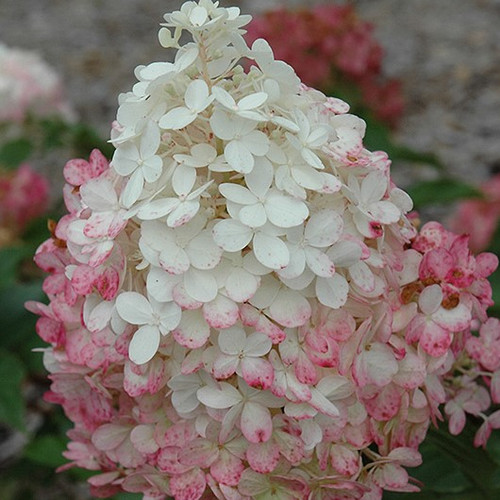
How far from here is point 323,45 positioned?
2.25 metres

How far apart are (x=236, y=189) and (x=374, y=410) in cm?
21

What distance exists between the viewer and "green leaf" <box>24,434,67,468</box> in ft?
4.57

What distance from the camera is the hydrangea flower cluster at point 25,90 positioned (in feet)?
7.36

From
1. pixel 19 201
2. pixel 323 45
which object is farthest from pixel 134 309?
pixel 323 45

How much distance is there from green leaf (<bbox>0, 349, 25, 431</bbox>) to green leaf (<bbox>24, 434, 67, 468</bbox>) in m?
0.08

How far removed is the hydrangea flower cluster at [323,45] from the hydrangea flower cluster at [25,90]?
0.56 meters

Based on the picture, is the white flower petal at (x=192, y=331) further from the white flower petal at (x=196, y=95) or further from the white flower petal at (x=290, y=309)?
the white flower petal at (x=196, y=95)

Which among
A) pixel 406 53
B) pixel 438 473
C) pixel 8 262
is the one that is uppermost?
pixel 438 473

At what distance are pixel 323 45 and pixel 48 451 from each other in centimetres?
130

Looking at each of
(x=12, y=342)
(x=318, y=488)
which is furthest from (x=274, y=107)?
(x=12, y=342)

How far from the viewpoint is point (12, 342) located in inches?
63.1

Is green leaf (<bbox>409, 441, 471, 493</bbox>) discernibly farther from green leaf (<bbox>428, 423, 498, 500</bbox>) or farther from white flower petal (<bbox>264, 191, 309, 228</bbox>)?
white flower petal (<bbox>264, 191, 309, 228</bbox>)

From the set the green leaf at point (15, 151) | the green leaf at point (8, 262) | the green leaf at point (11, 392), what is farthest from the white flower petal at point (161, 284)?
the green leaf at point (15, 151)

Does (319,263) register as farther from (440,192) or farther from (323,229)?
(440,192)
